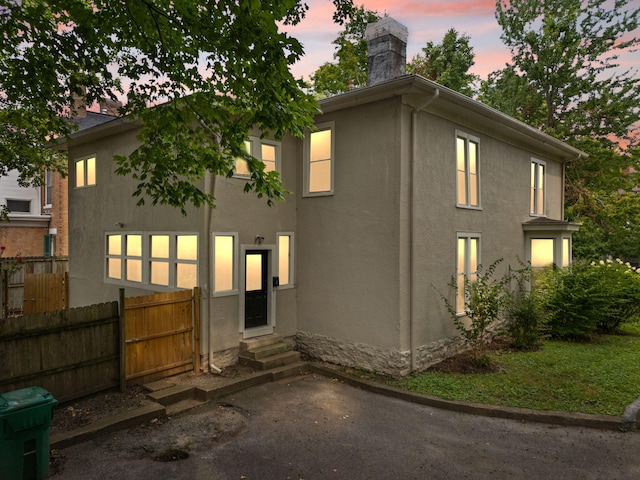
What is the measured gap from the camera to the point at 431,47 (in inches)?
904

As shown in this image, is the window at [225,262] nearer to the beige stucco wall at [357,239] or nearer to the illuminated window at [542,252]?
the beige stucco wall at [357,239]

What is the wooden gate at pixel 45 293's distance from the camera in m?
12.3

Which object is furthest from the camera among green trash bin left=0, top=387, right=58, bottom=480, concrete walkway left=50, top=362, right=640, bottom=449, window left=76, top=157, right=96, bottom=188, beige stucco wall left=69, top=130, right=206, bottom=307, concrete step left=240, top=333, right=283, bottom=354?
window left=76, top=157, right=96, bottom=188

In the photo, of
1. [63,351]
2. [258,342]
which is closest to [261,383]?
[258,342]

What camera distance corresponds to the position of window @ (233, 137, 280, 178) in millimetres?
8977

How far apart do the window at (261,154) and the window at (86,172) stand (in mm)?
5168

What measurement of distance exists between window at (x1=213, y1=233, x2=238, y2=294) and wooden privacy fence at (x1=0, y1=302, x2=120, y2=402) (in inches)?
78.0

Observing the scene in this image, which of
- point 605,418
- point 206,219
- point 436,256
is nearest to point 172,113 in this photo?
point 206,219

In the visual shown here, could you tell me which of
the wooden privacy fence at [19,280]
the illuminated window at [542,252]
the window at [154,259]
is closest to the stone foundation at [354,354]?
the window at [154,259]

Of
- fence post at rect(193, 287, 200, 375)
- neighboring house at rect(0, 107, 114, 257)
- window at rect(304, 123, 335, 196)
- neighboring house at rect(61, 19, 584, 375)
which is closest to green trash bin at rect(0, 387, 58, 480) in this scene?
fence post at rect(193, 287, 200, 375)

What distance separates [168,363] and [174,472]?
3.35m

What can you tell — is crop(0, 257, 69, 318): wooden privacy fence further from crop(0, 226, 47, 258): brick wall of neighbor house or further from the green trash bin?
the green trash bin

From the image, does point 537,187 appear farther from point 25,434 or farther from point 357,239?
point 25,434

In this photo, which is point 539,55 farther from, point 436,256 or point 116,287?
point 116,287
